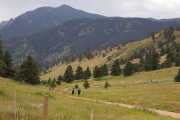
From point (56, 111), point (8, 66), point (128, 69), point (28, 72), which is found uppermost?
point (8, 66)

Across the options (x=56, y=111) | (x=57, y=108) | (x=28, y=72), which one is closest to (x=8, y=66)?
(x=28, y=72)

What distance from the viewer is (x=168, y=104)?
2919 cm

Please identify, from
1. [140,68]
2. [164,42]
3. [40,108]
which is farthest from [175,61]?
[40,108]

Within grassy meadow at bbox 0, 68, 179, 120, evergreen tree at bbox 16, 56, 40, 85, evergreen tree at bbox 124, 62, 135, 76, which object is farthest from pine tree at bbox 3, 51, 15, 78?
evergreen tree at bbox 124, 62, 135, 76

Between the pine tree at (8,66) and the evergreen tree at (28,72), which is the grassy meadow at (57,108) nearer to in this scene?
the evergreen tree at (28,72)

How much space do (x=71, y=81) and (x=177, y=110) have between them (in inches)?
3250

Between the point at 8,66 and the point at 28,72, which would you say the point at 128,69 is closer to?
the point at 28,72

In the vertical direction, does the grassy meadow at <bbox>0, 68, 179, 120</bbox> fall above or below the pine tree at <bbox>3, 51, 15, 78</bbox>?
below

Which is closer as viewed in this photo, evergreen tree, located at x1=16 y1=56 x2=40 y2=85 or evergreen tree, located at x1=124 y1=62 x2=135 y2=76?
evergreen tree, located at x1=16 y1=56 x2=40 y2=85

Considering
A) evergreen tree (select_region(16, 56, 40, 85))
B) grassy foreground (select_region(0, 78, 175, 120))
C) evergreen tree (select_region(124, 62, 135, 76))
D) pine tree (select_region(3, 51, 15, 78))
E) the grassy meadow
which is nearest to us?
grassy foreground (select_region(0, 78, 175, 120))

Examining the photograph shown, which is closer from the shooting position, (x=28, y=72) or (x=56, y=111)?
(x=56, y=111)

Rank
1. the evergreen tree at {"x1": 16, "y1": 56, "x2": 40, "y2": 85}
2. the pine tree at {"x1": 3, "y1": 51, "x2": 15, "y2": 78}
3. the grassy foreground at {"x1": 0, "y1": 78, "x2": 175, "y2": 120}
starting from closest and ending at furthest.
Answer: the grassy foreground at {"x1": 0, "y1": 78, "x2": 175, "y2": 120}, the evergreen tree at {"x1": 16, "y1": 56, "x2": 40, "y2": 85}, the pine tree at {"x1": 3, "y1": 51, "x2": 15, "y2": 78}

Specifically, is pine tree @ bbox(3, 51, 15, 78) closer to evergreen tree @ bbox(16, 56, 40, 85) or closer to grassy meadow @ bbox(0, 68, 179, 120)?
evergreen tree @ bbox(16, 56, 40, 85)

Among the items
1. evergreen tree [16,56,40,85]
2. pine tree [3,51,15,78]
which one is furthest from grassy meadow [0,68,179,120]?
pine tree [3,51,15,78]
